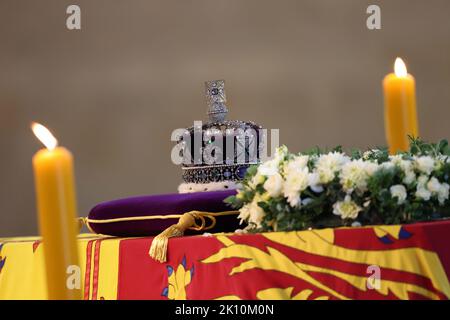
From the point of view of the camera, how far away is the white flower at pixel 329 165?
1.63 meters

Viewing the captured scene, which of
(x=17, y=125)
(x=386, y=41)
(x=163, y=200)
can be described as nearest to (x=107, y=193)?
(x=17, y=125)

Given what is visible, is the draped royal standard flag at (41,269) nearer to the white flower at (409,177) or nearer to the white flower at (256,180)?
the white flower at (256,180)

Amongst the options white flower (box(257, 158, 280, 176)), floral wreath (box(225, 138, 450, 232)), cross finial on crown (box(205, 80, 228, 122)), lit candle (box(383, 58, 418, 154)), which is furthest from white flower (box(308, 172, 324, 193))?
cross finial on crown (box(205, 80, 228, 122))

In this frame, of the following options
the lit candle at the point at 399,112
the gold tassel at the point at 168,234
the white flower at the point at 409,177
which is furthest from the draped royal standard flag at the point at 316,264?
the lit candle at the point at 399,112

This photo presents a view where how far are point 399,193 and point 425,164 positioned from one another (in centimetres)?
8

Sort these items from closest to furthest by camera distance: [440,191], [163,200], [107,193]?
[440,191], [163,200], [107,193]

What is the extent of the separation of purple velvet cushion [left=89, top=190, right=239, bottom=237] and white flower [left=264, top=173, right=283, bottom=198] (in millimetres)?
282

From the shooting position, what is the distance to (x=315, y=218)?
166 cm

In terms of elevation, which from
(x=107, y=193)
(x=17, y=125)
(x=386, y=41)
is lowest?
(x=107, y=193)

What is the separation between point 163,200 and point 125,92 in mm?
3019

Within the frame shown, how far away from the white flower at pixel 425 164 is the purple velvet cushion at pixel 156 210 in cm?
48

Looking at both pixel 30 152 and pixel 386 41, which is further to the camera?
pixel 30 152

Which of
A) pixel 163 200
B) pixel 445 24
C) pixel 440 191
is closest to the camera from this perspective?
pixel 440 191

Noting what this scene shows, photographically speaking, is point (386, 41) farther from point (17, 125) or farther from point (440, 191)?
point (440, 191)
